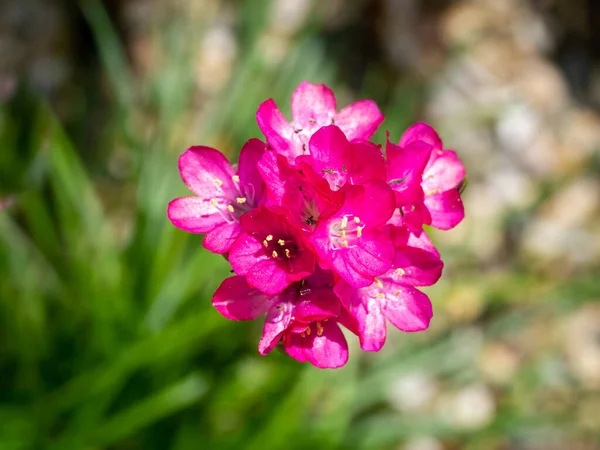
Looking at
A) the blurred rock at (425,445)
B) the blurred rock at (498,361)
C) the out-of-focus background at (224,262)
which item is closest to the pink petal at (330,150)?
the out-of-focus background at (224,262)

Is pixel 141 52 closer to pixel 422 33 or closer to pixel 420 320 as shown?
pixel 422 33

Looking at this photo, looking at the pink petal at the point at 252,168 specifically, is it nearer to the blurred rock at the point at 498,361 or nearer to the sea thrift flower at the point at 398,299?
the sea thrift flower at the point at 398,299

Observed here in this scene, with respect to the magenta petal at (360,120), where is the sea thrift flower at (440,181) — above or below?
below

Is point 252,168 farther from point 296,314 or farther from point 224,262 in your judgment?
point 224,262

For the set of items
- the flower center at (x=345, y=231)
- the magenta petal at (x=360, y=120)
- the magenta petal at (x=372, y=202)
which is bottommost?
the flower center at (x=345, y=231)

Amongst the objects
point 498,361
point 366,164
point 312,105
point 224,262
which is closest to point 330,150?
point 366,164

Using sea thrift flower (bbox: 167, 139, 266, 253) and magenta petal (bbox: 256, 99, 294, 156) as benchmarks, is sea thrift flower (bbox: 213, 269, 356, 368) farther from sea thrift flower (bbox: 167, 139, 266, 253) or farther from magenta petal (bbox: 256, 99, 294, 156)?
magenta petal (bbox: 256, 99, 294, 156)

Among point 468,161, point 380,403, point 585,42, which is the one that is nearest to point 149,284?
point 380,403
